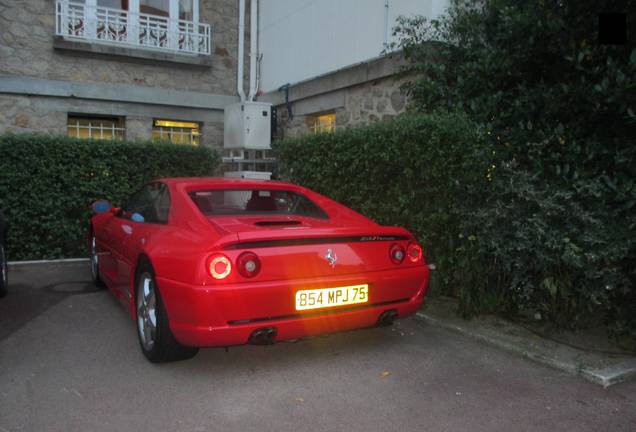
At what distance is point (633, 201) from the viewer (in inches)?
167

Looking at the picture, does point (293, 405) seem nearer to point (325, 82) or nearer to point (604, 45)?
point (604, 45)

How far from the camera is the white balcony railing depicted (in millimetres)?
10555

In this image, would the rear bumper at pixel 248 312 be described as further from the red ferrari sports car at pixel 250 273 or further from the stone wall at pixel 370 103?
the stone wall at pixel 370 103

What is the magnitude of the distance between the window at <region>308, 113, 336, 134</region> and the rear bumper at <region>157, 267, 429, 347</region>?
680 cm

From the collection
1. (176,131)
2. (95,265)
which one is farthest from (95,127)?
(95,265)

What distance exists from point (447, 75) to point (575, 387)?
4.91 meters

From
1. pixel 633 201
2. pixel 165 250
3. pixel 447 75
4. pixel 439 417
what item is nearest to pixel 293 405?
pixel 439 417

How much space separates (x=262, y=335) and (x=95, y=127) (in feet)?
30.4

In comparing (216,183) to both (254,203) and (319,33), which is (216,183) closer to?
(254,203)

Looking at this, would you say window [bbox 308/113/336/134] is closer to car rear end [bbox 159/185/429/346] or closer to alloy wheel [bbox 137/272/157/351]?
car rear end [bbox 159/185/429/346]

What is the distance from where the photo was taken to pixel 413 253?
4.20m

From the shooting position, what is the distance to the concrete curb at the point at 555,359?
3729 mm

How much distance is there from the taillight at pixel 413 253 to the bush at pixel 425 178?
1.04m

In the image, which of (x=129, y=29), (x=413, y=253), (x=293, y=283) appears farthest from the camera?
(x=129, y=29)
